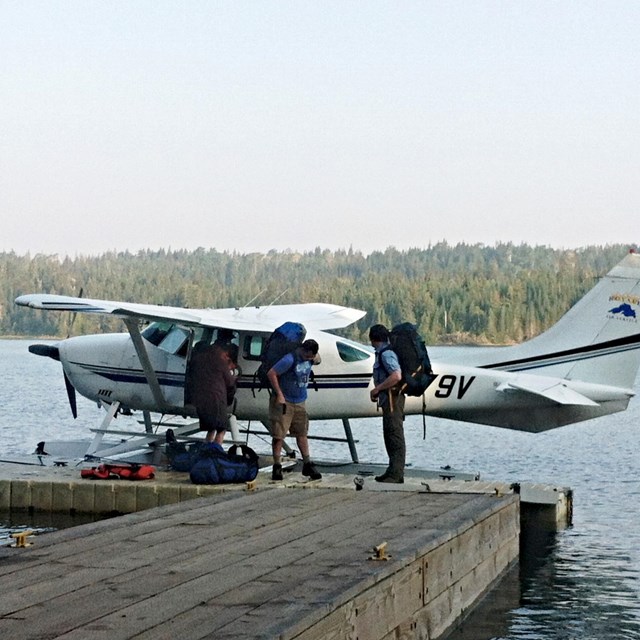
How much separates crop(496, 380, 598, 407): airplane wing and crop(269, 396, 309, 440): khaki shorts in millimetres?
3068

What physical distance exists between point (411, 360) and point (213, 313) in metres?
4.33

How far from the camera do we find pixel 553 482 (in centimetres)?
1988

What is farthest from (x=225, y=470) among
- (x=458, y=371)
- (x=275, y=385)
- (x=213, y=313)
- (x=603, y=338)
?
(x=603, y=338)

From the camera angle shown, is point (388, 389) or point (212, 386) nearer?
point (388, 389)

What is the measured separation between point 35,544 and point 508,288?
127879mm

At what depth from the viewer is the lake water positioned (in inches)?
369

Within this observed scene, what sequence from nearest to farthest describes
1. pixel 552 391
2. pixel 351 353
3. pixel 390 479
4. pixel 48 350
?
1. pixel 390 479
2. pixel 552 391
3. pixel 351 353
4. pixel 48 350

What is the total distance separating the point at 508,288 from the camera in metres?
134

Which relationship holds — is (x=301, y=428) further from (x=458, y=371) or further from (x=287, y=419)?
(x=458, y=371)

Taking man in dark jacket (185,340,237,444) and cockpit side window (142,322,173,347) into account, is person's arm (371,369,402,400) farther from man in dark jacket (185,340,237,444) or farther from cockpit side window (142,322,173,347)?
cockpit side window (142,322,173,347)

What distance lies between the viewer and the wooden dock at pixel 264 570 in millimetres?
5914

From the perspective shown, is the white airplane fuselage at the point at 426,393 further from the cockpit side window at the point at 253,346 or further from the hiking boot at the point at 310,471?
the hiking boot at the point at 310,471

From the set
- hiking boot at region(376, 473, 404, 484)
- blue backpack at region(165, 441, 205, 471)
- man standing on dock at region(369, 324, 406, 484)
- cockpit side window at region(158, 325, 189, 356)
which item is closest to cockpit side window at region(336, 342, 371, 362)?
cockpit side window at region(158, 325, 189, 356)

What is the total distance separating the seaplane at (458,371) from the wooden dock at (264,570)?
14.2 feet
